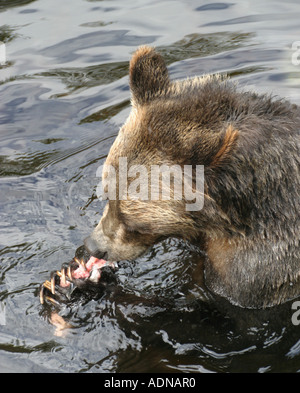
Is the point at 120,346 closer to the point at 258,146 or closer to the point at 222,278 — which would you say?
the point at 222,278

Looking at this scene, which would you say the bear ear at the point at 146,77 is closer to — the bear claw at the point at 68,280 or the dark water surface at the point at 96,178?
the bear claw at the point at 68,280

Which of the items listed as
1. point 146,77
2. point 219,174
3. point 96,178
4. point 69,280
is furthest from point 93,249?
point 96,178

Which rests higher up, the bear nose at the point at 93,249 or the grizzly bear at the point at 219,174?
the grizzly bear at the point at 219,174

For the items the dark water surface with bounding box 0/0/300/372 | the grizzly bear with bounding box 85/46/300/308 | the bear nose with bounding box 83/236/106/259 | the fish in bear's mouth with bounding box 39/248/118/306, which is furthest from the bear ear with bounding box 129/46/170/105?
the dark water surface with bounding box 0/0/300/372

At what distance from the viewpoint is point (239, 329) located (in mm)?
6719

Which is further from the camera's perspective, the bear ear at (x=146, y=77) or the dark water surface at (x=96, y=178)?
the dark water surface at (x=96, y=178)

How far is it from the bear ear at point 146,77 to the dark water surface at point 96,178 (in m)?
1.98

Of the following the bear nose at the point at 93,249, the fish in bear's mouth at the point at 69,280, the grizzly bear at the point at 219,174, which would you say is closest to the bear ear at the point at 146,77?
the grizzly bear at the point at 219,174

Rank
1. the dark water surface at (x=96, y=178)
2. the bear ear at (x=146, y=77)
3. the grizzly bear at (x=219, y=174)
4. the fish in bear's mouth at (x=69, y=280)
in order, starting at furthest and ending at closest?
the fish in bear's mouth at (x=69, y=280)
the dark water surface at (x=96, y=178)
the bear ear at (x=146, y=77)
the grizzly bear at (x=219, y=174)

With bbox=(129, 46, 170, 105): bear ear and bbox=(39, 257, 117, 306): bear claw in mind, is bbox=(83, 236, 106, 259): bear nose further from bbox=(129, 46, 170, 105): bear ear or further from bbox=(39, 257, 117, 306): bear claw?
bbox=(129, 46, 170, 105): bear ear

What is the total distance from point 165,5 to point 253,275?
7.36 m

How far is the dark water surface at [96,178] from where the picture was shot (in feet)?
20.9

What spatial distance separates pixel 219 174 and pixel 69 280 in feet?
6.73
